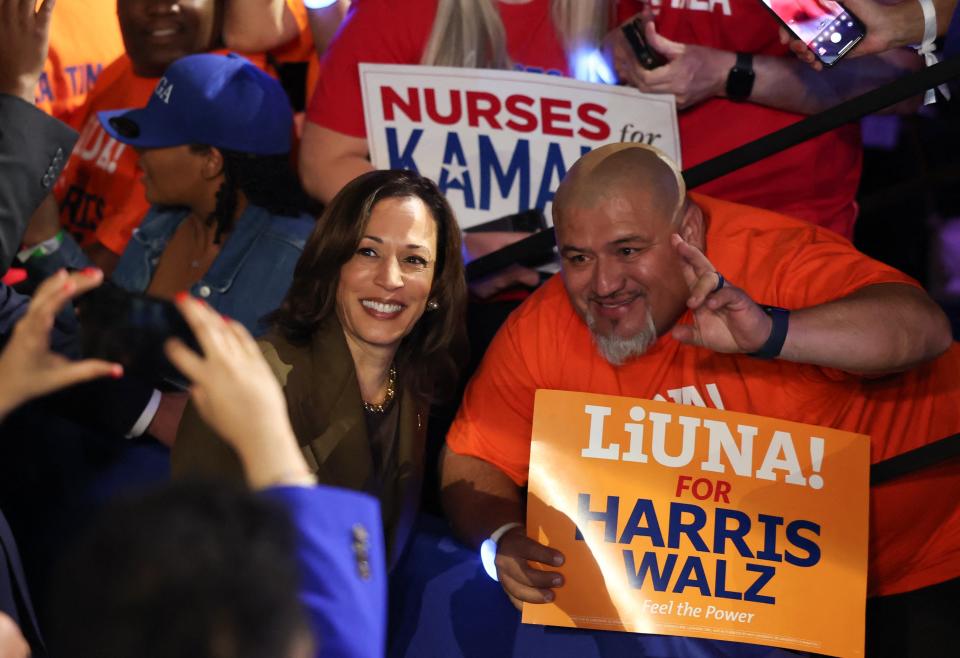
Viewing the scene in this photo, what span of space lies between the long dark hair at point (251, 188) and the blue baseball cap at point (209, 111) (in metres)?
0.03

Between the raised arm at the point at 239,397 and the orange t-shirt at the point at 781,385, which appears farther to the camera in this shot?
the orange t-shirt at the point at 781,385

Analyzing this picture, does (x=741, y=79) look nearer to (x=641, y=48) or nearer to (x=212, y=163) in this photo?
(x=641, y=48)

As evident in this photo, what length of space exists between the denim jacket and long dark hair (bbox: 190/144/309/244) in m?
0.03

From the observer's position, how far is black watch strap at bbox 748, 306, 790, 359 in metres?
2.22

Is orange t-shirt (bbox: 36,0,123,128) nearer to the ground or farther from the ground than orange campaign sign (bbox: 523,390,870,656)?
farther from the ground

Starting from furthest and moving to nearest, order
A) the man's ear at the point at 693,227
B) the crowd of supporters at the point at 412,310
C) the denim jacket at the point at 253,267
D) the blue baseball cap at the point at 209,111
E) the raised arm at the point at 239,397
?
the blue baseball cap at the point at 209,111, the denim jacket at the point at 253,267, the man's ear at the point at 693,227, the crowd of supporters at the point at 412,310, the raised arm at the point at 239,397

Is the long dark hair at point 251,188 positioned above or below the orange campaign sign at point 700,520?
above

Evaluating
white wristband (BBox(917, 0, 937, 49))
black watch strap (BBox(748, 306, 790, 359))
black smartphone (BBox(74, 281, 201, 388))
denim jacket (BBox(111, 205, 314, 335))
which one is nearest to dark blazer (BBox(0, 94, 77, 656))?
black smartphone (BBox(74, 281, 201, 388))

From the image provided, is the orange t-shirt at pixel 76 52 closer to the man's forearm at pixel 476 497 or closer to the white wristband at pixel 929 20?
the man's forearm at pixel 476 497

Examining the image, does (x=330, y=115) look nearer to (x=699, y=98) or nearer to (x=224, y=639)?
(x=699, y=98)

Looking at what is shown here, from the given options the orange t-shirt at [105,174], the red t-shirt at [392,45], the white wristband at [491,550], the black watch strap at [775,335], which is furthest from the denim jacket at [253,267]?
the black watch strap at [775,335]

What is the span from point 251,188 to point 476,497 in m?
1.09

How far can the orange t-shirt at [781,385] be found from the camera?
2480mm

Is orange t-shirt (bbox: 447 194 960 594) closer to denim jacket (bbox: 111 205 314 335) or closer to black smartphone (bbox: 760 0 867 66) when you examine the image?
Result: black smartphone (bbox: 760 0 867 66)
